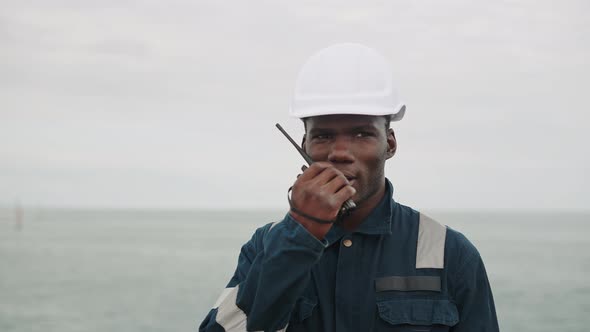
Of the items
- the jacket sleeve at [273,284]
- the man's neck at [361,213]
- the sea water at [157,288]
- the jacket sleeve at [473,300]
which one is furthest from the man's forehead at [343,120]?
the sea water at [157,288]

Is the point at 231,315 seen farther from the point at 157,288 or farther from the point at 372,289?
the point at 157,288

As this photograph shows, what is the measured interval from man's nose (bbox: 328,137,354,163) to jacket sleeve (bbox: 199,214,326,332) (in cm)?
36

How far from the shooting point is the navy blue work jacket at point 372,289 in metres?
3.00

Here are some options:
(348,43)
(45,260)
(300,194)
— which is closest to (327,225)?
(300,194)

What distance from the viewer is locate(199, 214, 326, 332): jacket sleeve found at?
2.83 meters

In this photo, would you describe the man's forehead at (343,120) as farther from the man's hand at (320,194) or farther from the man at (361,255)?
the man's hand at (320,194)

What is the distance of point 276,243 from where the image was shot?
114 inches

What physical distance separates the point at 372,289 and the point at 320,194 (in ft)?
2.11

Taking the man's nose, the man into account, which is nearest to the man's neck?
the man

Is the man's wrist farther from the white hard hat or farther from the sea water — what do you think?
the sea water

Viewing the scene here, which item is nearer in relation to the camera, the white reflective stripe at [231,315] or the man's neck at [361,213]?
the white reflective stripe at [231,315]

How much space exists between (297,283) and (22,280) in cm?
5899

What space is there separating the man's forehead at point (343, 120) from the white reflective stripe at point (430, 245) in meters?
0.53

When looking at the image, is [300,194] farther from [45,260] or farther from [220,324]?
[45,260]
